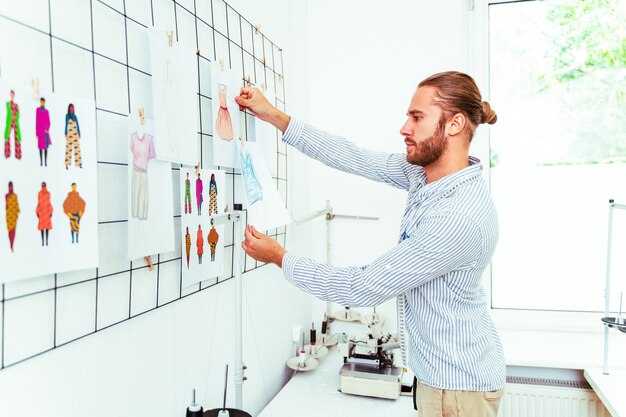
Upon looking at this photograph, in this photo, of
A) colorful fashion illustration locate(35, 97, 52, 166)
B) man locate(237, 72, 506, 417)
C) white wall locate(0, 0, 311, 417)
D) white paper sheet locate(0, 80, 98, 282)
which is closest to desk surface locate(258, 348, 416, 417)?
white wall locate(0, 0, 311, 417)

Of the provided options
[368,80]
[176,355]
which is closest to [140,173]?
[176,355]

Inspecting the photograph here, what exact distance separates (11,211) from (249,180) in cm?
62

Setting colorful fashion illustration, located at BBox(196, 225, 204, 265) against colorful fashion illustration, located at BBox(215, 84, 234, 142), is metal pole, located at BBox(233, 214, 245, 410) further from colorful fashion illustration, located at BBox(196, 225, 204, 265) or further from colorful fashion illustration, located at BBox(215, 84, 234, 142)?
colorful fashion illustration, located at BBox(215, 84, 234, 142)

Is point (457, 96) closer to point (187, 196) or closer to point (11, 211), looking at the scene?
point (187, 196)

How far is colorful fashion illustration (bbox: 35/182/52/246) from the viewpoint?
0.71 m

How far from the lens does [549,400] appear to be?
6.16 ft

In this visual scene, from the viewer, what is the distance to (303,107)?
2098mm

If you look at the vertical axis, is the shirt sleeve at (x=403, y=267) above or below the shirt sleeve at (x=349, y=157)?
below

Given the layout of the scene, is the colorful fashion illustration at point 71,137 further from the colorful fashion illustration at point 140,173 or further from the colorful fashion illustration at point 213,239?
the colorful fashion illustration at point 213,239

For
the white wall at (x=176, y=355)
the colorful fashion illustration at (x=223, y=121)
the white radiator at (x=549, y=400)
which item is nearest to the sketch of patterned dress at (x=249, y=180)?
the colorful fashion illustration at (x=223, y=121)

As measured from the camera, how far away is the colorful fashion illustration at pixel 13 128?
65 centimetres

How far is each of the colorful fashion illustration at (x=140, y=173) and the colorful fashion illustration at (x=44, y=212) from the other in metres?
0.19

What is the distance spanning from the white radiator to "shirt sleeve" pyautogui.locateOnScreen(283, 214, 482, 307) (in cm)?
112

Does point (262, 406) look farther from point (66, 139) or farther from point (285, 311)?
point (66, 139)
